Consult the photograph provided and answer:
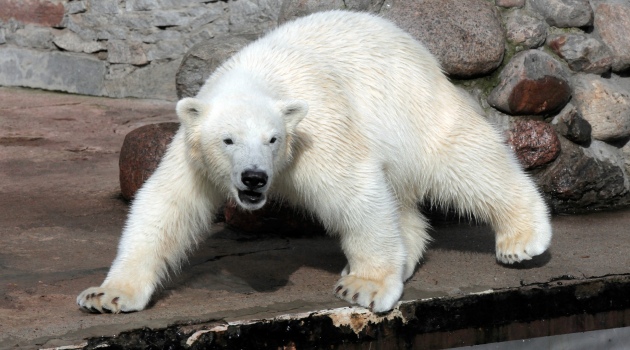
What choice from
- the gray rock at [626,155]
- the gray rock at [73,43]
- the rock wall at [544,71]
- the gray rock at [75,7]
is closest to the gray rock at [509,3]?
the rock wall at [544,71]

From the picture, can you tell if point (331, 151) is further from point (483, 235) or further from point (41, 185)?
point (41, 185)

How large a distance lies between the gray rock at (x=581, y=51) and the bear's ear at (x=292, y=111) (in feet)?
7.36

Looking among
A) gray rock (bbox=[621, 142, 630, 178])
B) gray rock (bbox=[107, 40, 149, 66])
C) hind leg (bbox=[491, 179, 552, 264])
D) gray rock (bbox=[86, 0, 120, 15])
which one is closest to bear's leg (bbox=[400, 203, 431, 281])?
hind leg (bbox=[491, 179, 552, 264])

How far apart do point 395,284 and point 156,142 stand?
1780mm

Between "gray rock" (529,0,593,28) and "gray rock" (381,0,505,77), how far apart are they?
310 millimetres

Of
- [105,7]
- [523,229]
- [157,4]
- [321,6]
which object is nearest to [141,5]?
[157,4]

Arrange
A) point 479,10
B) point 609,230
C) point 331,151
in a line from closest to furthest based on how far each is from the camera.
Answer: point 331,151
point 609,230
point 479,10

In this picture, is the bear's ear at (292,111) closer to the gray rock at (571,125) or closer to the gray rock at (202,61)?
the gray rock at (202,61)

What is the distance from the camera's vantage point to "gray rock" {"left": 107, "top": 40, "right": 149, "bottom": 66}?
24.2 ft

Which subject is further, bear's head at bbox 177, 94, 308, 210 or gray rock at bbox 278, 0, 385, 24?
gray rock at bbox 278, 0, 385, 24

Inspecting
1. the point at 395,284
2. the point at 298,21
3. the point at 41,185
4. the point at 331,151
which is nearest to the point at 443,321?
the point at 395,284

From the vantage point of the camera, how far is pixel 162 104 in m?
7.32

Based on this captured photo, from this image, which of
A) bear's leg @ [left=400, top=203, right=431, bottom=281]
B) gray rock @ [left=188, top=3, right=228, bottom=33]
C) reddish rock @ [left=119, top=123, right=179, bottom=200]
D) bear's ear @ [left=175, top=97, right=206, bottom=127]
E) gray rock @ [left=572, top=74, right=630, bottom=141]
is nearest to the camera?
bear's ear @ [left=175, top=97, right=206, bottom=127]

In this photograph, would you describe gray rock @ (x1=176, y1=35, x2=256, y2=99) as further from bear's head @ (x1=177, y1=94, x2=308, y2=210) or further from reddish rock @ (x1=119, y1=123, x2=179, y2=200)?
bear's head @ (x1=177, y1=94, x2=308, y2=210)
